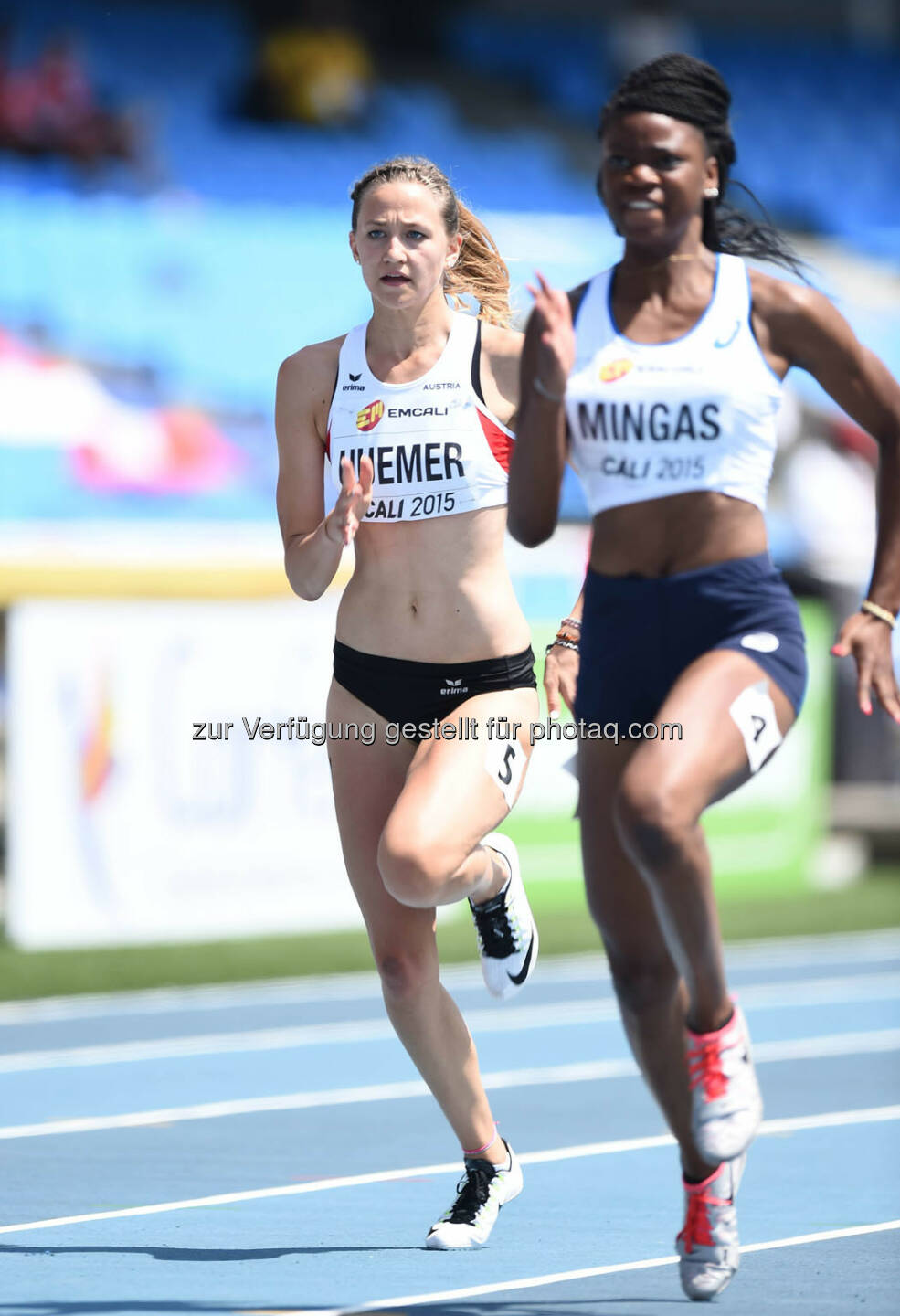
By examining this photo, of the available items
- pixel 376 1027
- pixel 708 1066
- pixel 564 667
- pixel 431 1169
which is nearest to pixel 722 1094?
pixel 708 1066

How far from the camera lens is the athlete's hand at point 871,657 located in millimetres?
4078

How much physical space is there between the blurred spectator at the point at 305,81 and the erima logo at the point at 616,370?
18.9 metres

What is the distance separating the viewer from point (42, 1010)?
9.62 meters

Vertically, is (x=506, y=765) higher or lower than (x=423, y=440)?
lower

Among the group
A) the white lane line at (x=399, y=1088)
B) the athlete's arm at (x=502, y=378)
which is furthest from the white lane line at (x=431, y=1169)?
the athlete's arm at (x=502, y=378)

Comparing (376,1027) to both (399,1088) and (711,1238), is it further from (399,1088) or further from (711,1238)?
(711,1238)

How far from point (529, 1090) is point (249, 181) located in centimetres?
1537

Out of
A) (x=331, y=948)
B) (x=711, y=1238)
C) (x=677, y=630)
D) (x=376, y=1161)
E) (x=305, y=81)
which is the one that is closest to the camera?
(x=711, y=1238)

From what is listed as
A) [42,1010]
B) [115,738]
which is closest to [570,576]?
[115,738]

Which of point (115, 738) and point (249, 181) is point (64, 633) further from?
point (249, 181)

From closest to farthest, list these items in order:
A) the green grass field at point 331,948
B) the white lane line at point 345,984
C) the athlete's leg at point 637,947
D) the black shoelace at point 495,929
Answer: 1. the athlete's leg at point 637,947
2. the black shoelace at point 495,929
3. the white lane line at point 345,984
4. the green grass field at point 331,948

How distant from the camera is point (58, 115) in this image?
64.6 feet

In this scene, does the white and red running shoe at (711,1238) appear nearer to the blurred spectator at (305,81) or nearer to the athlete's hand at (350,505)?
the athlete's hand at (350,505)

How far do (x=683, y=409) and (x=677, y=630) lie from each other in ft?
1.42
